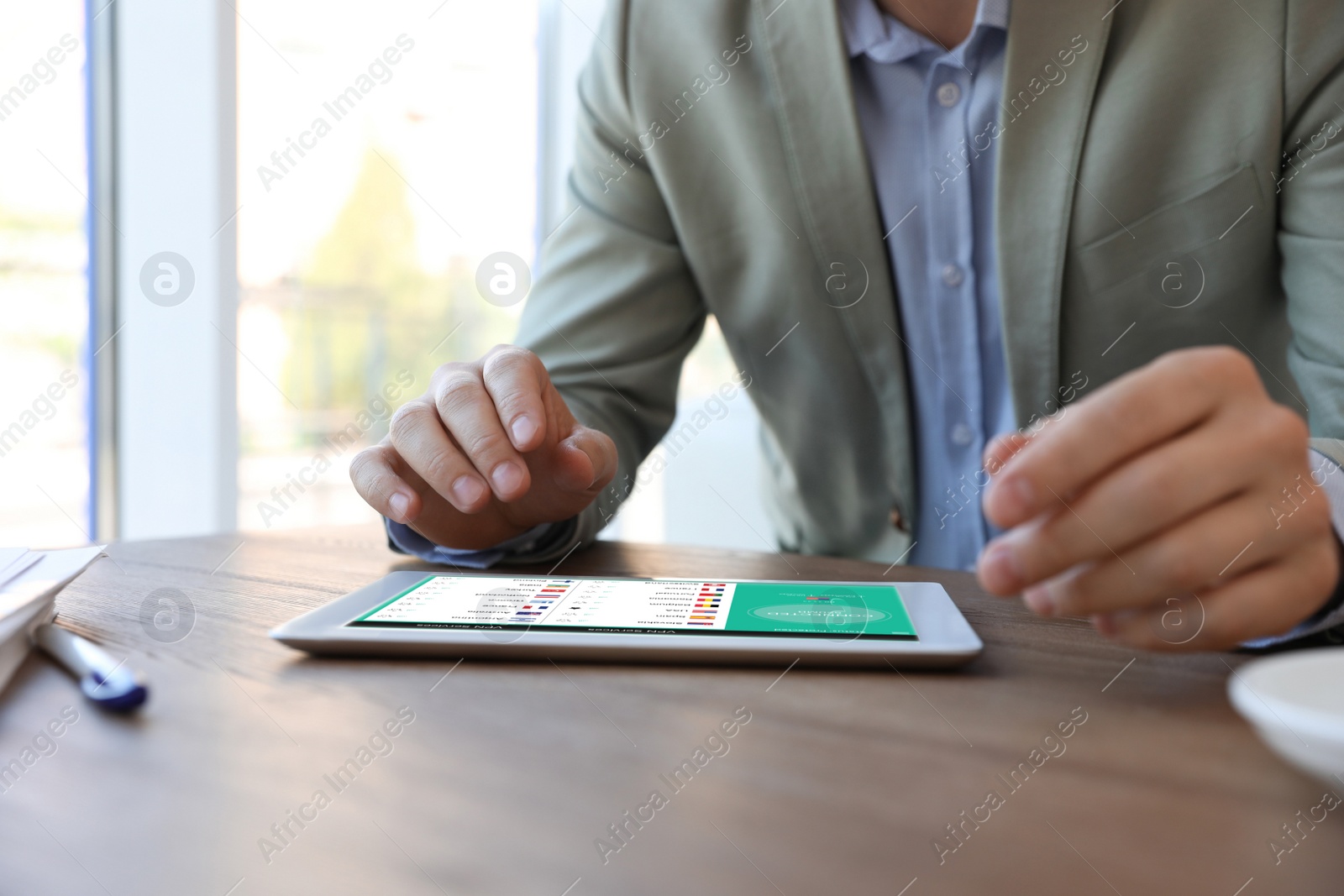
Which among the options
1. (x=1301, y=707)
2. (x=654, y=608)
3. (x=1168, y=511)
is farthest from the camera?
(x=654, y=608)

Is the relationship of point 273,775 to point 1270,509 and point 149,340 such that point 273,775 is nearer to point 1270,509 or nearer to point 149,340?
point 1270,509

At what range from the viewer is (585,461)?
28.2 inches

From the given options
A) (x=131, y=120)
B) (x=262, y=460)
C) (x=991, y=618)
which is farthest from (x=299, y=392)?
(x=991, y=618)

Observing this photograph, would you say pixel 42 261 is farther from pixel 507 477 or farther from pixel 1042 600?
pixel 1042 600

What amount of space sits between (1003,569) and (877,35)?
2.49ft

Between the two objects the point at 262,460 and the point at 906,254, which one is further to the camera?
the point at 262,460

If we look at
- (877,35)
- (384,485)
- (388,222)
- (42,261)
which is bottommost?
(388,222)

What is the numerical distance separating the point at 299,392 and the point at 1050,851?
2.82 metres

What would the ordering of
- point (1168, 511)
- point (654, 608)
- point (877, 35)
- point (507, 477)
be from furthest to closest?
point (877, 35), point (507, 477), point (654, 608), point (1168, 511)

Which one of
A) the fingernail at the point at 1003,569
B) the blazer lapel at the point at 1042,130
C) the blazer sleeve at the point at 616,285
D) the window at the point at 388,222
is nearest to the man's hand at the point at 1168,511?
the fingernail at the point at 1003,569

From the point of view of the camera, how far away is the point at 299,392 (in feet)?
9.16

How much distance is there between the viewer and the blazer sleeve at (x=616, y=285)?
1027 millimetres

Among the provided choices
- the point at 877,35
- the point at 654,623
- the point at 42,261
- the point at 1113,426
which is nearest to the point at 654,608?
the point at 654,623

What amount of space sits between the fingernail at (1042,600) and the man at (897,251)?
0.77ft
